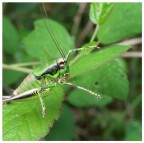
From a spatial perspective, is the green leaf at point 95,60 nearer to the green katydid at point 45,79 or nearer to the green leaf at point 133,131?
the green katydid at point 45,79

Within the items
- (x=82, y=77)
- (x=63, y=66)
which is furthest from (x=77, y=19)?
(x=63, y=66)

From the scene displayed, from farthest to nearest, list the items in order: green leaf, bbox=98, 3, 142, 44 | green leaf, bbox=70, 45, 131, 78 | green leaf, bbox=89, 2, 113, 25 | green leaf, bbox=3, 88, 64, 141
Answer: green leaf, bbox=98, 3, 142, 44, green leaf, bbox=89, 2, 113, 25, green leaf, bbox=70, 45, 131, 78, green leaf, bbox=3, 88, 64, 141

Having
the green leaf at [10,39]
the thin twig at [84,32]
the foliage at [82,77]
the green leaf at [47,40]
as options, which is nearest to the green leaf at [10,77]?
the foliage at [82,77]

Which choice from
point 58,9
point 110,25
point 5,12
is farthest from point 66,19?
point 110,25

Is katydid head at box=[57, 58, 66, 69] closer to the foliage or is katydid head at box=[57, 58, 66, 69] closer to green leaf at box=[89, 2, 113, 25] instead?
the foliage

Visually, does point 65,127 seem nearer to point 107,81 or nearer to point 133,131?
point 133,131

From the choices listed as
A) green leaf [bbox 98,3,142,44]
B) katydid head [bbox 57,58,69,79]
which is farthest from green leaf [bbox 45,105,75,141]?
katydid head [bbox 57,58,69,79]

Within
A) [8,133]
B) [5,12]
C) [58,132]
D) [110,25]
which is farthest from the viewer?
[5,12]

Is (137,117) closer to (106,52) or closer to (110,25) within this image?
(110,25)
